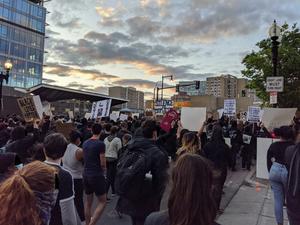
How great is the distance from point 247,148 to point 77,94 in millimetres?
21950

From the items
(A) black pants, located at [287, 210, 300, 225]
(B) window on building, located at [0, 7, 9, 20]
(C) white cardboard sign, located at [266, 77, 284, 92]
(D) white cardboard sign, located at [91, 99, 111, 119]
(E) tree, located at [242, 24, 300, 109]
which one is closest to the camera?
(A) black pants, located at [287, 210, 300, 225]

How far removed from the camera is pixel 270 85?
466 inches

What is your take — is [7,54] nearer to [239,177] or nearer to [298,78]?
[298,78]

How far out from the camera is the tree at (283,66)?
1014 inches

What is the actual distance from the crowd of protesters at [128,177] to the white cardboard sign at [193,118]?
1.83m

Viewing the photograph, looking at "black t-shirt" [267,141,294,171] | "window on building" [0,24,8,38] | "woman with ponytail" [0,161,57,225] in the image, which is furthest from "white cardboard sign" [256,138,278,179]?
"window on building" [0,24,8,38]

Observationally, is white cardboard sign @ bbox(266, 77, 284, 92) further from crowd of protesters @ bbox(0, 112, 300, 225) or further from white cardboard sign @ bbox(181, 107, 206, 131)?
white cardboard sign @ bbox(181, 107, 206, 131)

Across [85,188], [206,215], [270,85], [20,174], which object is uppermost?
[270,85]

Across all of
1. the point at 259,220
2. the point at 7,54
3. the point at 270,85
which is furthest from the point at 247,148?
the point at 7,54

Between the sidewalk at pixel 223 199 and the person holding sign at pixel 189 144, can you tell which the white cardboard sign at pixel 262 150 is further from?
the person holding sign at pixel 189 144

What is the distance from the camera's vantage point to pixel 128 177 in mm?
4480

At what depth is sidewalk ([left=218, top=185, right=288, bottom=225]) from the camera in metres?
7.46

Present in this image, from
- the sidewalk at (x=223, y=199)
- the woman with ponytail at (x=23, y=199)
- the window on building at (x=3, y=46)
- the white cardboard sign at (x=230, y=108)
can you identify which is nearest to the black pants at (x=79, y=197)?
the sidewalk at (x=223, y=199)

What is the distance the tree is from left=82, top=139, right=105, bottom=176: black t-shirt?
21.5 meters
